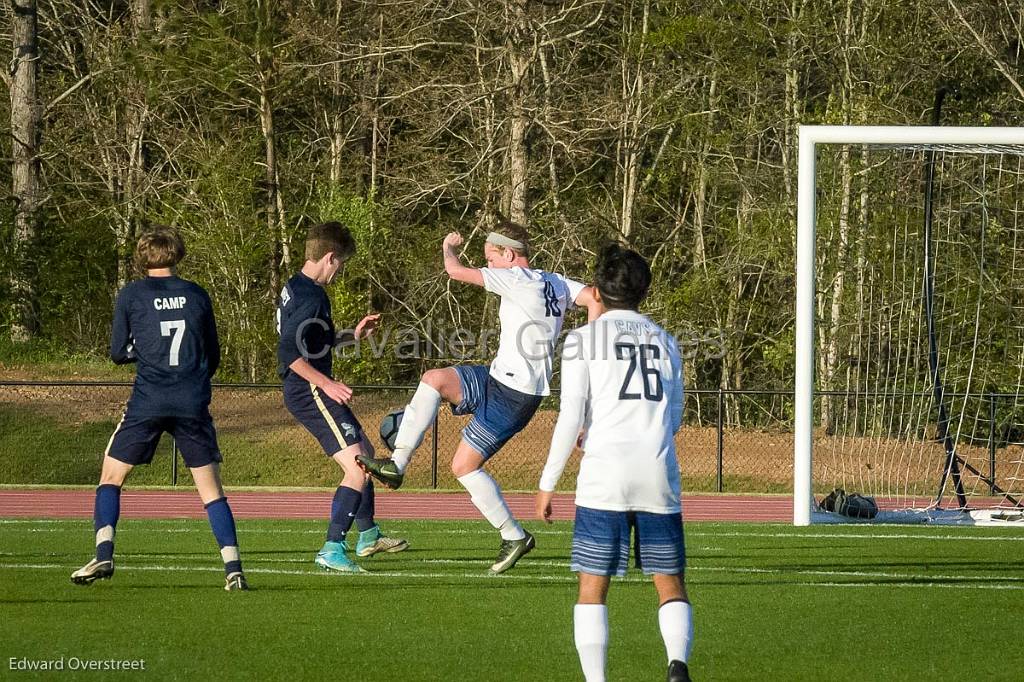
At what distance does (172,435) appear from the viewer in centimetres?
809

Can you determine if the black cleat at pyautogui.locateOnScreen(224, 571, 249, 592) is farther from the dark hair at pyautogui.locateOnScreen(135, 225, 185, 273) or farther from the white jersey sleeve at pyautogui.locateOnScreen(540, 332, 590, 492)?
the white jersey sleeve at pyautogui.locateOnScreen(540, 332, 590, 492)

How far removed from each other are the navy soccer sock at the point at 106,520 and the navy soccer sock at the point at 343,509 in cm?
146

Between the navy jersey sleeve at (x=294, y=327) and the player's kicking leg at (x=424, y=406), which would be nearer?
the navy jersey sleeve at (x=294, y=327)

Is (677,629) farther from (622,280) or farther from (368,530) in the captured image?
(368,530)

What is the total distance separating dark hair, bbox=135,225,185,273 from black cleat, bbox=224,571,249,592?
1.81 metres

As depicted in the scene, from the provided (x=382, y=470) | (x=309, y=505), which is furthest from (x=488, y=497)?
(x=309, y=505)

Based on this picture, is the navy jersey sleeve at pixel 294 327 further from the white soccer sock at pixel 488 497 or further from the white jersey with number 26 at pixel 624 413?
the white jersey with number 26 at pixel 624 413

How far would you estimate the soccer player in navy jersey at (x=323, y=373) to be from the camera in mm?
8836

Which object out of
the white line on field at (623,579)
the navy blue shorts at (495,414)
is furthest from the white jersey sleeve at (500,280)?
the white line on field at (623,579)

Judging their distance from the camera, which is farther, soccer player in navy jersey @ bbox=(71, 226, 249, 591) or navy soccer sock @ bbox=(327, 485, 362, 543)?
navy soccer sock @ bbox=(327, 485, 362, 543)

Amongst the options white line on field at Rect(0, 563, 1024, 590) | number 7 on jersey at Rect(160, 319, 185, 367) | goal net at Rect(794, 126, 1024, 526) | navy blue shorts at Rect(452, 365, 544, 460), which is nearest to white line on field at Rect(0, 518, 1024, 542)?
goal net at Rect(794, 126, 1024, 526)

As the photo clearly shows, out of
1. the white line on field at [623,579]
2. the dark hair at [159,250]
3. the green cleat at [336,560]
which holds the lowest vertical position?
→ the white line on field at [623,579]

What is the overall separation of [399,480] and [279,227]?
1941 cm

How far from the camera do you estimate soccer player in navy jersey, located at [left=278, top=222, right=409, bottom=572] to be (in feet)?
29.0
